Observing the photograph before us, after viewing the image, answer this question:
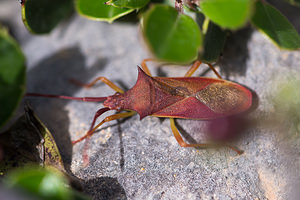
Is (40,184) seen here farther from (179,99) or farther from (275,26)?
(275,26)

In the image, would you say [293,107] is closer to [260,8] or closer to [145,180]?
[260,8]

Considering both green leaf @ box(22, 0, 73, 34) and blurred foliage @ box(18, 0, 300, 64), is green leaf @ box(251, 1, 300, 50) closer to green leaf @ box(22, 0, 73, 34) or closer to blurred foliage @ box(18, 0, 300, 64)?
blurred foliage @ box(18, 0, 300, 64)

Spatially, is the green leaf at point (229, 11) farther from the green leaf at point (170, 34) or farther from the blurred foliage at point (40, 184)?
the blurred foliage at point (40, 184)

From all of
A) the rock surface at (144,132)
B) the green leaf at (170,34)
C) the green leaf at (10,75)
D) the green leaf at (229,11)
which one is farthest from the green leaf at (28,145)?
the green leaf at (229,11)

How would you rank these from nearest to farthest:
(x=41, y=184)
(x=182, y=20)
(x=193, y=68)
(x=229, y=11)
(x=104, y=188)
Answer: (x=41, y=184)
(x=229, y=11)
(x=182, y=20)
(x=104, y=188)
(x=193, y=68)

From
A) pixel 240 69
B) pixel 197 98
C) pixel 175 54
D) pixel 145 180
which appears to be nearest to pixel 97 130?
pixel 145 180

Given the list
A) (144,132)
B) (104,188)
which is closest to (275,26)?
(144,132)

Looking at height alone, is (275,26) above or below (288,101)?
above

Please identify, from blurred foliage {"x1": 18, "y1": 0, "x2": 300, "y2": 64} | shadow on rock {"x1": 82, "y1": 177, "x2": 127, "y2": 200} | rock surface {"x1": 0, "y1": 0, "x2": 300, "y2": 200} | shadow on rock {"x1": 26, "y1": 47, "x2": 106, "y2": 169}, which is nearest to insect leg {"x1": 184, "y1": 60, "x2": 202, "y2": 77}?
rock surface {"x1": 0, "y1": 0, "x2": 300, "y2": 200}
